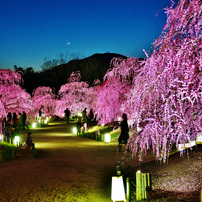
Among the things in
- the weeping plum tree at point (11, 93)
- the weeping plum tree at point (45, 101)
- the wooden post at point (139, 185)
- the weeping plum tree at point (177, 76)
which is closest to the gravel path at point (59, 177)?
the wooden post at point (139, 185)

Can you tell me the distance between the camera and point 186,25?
473 cm

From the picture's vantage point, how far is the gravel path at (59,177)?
6.41 meters

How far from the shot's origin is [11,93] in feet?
81.8

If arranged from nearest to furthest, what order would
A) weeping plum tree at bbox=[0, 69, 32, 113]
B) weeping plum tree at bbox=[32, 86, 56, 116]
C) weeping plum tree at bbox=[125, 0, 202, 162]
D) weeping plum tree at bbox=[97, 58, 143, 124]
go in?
weeping plum tree at bbox=[125, 0, 202, 162] → weeping plum tree at bbox=[97, 58, 143, 124] → weeping plum tree at bbox=[0, 69, 32, 113] → weeping plum tree at bbox=[32, 86, 56, 116]

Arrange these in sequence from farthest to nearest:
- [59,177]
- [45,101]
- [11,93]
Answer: [45,101]
[11,93]
[59,177]

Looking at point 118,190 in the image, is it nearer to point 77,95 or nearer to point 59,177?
point 59,177

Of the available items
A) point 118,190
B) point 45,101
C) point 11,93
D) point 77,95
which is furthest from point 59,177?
point 45,101

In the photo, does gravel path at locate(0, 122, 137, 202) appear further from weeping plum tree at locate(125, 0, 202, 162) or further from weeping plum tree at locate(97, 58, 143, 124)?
weeping plum tree at locate(97, 58, 143, 124)

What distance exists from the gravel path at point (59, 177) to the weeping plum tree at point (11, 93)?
539 inches

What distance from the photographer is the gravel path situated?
6410 millimetres

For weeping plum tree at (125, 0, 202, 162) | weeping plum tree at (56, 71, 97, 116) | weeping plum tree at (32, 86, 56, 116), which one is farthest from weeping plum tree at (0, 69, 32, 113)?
weeping plum tree at (125, 0, 202, 162)

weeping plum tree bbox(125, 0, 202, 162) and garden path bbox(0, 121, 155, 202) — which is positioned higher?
weeping plum tree bbox(125, 0, 202, 162)

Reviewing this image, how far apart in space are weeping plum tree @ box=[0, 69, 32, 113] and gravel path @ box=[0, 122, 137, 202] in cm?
1370

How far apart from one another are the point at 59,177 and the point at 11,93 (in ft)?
61.3
